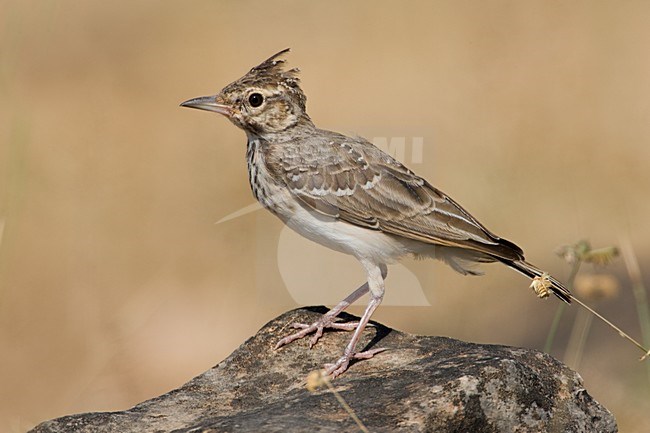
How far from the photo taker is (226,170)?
16.2 m

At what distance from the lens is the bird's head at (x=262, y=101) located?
7961mm

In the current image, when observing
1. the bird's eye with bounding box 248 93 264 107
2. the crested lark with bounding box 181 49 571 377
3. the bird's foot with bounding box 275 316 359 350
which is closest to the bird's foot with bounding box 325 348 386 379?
the crested lark with bounding box 181 49 571 377

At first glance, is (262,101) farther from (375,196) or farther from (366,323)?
(366,323)

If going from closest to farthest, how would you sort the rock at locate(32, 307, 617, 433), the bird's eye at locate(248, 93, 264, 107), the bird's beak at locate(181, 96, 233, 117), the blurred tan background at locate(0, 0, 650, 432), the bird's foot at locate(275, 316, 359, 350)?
the rock at locate(32, 307, 617, 433) < the bird's foot at locate(275, 316, 359, 350) < the bird's beak at locate(181, 96, 233, 117) < the bird's eye at locate(248, 93, 264, 107) < the blurred tan background at locate(0, 0, 650, 432)

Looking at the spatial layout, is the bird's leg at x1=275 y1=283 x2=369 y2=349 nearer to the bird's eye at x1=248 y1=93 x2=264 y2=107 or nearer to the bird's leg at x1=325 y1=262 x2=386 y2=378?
the bird's leg at x1=325 y1=262 x2=386 y2=378

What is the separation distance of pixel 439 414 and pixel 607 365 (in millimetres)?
5746

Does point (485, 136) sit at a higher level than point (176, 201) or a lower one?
higher

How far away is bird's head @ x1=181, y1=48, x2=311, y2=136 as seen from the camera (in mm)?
7961

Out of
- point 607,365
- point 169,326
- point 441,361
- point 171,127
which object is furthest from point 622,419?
point 171,127

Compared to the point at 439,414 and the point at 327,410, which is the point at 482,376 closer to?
the point at 439,414

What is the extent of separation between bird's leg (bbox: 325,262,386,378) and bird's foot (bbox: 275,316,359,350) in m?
0.24

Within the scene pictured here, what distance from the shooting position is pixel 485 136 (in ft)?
53.9

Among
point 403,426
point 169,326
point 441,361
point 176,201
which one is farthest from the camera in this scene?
point 176,201

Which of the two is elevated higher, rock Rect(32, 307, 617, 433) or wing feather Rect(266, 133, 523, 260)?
wing feather Rect(266, 133, 523, 260)
